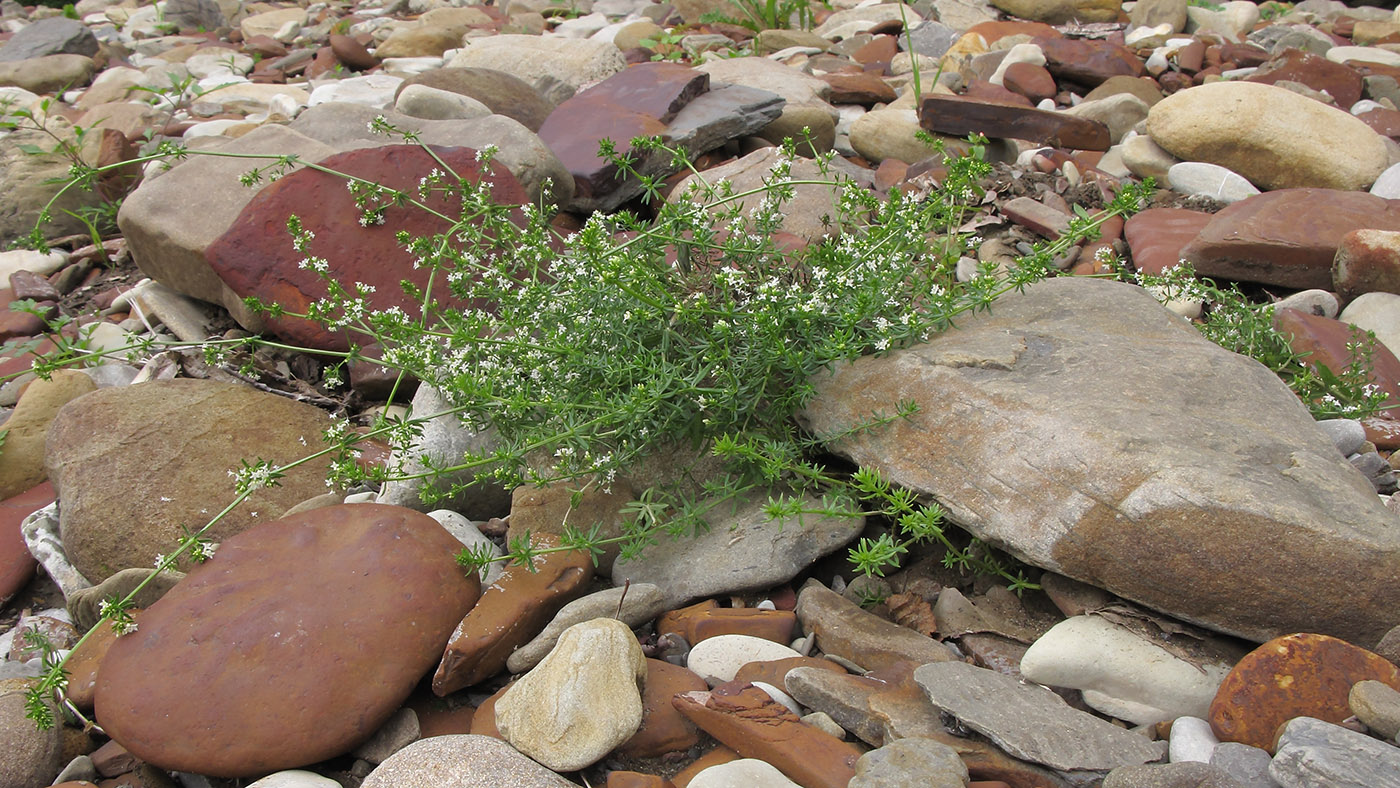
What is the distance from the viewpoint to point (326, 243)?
453cm

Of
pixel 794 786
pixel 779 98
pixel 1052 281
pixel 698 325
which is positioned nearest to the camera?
pixel 794 786

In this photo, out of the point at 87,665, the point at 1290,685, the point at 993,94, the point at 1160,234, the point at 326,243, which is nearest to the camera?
the point at 1290,685

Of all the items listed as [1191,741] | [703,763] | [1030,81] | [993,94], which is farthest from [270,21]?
[1191,741]

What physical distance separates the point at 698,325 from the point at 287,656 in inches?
61.3

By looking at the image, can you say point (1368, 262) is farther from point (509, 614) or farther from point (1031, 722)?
point (509, 614)

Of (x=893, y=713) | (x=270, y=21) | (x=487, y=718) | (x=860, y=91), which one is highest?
(x=860, y=91)

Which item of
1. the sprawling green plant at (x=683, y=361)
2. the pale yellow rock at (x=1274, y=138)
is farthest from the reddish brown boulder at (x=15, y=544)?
the pale yellow rock at (x=1274, y=138)

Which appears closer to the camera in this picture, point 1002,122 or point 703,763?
point 703,763

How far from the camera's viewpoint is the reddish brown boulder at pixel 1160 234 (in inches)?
183

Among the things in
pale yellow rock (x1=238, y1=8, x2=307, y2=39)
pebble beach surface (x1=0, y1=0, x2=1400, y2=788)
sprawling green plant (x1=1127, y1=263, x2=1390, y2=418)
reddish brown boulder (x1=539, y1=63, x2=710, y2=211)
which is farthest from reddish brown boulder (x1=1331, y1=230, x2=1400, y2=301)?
pale yellow rock (x1=238, y1=8, x2=307, y2=39)

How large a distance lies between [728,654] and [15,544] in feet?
9.38

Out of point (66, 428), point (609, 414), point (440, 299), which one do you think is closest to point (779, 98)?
point (440, 299)

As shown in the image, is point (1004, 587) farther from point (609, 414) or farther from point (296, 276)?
point (296, 276)

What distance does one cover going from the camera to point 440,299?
4.50m
